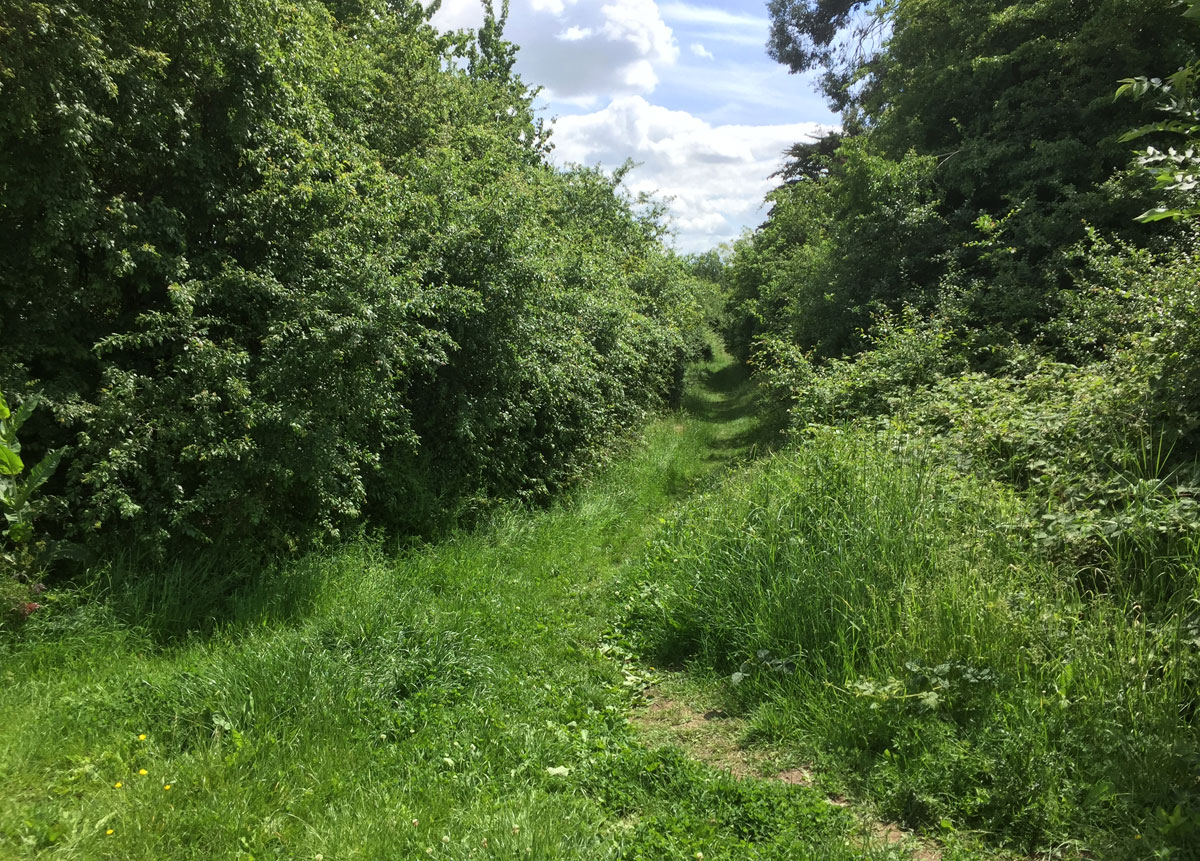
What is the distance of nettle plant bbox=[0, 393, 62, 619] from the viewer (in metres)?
3.84

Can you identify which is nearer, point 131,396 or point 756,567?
point 131,396

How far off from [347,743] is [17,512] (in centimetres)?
260

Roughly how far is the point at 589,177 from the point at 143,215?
14.3 m

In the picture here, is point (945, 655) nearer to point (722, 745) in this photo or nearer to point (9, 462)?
A: point (722, 745)

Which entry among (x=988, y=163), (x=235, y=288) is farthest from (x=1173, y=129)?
(x=988, y=163)

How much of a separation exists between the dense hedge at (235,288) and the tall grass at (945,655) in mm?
3012

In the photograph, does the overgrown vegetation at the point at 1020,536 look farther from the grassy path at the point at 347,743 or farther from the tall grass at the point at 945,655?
the grassy path at the point at 347,743

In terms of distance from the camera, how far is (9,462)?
3896 millimetres

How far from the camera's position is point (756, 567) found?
4.73 meters

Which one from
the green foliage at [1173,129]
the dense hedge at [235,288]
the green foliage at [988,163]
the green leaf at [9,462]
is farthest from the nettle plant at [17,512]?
the green foliage at [988,163]

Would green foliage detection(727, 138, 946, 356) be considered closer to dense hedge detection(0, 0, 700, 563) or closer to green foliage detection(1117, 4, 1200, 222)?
dense hedge detection(0, 0, 700, 563)

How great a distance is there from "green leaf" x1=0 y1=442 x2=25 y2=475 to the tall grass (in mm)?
4204

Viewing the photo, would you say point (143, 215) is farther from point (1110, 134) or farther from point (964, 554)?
point (1110, 134)

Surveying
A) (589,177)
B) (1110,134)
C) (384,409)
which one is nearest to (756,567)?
(384,409)
